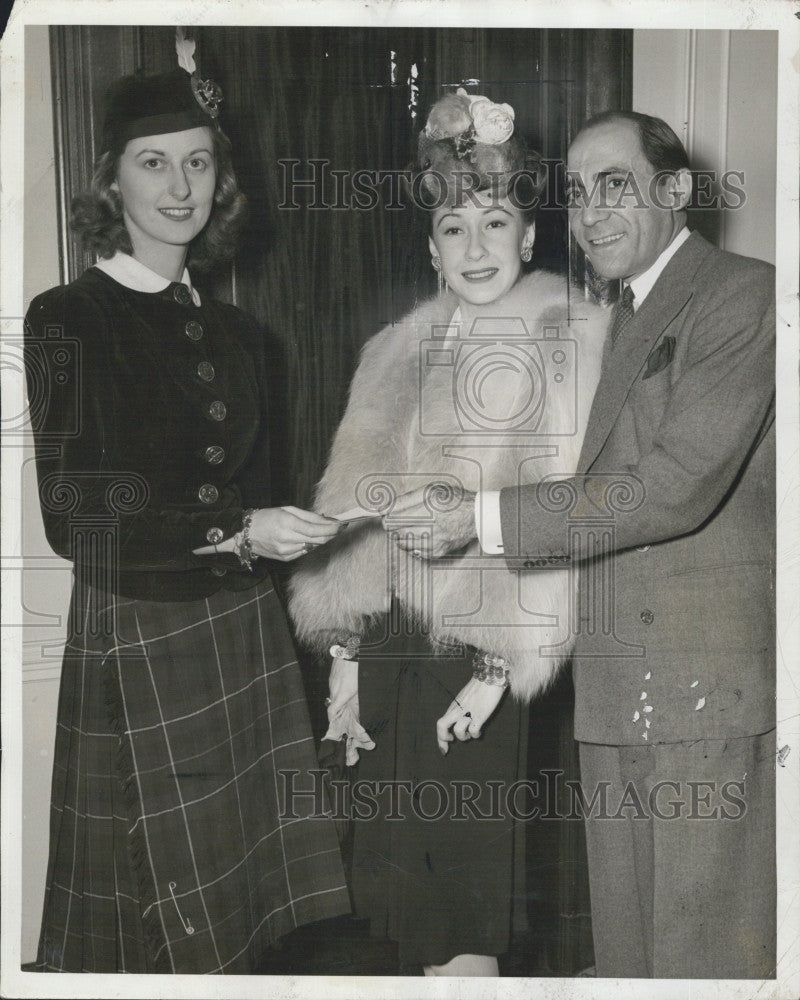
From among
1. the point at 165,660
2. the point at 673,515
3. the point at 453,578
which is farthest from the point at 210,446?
the point at 673,515

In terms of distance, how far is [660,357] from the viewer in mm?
1816

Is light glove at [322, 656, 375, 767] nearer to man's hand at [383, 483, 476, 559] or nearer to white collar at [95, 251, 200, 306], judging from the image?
man's hand at [383, 483, 476, 559]

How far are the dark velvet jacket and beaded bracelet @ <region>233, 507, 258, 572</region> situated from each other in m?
0.01

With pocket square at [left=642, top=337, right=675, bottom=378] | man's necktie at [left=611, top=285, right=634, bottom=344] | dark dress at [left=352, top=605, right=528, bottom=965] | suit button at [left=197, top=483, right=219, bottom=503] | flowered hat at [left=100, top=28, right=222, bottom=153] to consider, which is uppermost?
flowered hat at [left=100, top=28, right=222, bottom=153]

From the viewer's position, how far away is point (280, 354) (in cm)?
192

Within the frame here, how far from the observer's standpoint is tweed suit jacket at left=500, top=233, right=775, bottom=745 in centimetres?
181

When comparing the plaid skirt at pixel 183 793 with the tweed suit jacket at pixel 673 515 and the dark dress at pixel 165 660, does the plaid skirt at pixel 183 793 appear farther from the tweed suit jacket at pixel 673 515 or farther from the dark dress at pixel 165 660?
the tweed suit jacket at pixel 673 515

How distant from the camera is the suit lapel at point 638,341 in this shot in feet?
5.98

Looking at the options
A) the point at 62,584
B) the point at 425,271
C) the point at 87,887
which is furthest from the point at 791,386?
the point at 87,887

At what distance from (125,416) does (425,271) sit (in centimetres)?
61

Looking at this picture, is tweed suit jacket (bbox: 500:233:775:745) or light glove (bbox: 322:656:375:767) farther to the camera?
light glove (bbox: 322:656:375:767)

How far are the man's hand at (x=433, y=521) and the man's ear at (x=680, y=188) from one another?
25.5 inches

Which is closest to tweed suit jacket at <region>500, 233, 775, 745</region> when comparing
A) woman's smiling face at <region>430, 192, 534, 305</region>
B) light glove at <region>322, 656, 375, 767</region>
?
woman's smiling face at <region>430, 192, 534, 305</region>

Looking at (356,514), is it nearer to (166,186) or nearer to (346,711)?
(346,711)
